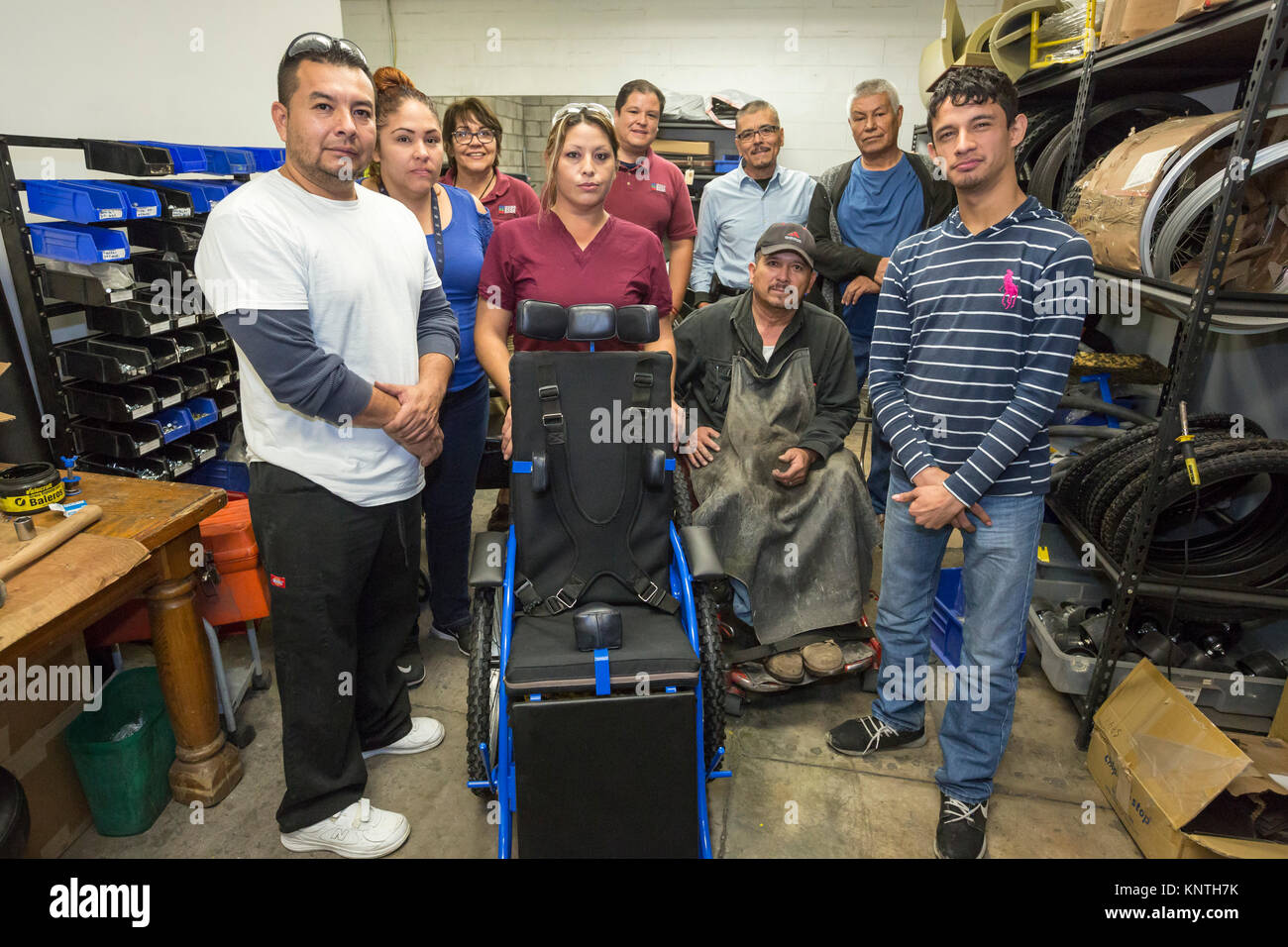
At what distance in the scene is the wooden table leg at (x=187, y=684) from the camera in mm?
1858

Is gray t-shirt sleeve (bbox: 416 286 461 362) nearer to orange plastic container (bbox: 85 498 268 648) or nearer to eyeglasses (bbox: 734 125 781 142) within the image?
orange plastic container (bbox: 85 498 268 648)

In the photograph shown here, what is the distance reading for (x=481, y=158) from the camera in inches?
110

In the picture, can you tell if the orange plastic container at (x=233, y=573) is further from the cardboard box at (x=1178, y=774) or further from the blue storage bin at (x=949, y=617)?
the cardboard box at (x=1178, y=774)

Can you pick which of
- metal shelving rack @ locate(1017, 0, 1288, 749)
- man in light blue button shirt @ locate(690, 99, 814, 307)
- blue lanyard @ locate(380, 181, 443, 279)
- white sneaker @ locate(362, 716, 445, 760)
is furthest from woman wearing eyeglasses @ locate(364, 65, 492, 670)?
metal shelving rack @ locate(1017, 0, 1288, 749)

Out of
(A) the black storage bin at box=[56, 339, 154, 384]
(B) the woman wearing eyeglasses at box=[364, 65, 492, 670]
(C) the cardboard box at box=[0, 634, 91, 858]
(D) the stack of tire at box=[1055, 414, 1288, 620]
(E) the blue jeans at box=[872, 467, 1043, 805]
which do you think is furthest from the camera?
(A) the black storage bin at box=[56, 339, 154, 384]

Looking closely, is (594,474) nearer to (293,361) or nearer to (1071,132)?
(293,361)

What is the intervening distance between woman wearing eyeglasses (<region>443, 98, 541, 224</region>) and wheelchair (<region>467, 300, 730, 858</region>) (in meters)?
1.12

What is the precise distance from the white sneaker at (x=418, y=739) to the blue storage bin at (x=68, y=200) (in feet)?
6.10

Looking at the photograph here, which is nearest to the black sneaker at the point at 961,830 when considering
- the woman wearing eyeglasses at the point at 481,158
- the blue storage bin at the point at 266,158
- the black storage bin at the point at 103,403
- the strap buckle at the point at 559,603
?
the strap buckle at the point at 559,603

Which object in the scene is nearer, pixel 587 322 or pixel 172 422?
pixel 587 322

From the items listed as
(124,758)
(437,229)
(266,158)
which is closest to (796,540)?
(437,229)

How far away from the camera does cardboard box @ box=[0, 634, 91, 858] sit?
5.66 ft

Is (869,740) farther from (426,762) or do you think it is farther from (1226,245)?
(1226,245)

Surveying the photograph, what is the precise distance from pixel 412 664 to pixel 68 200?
182cm
